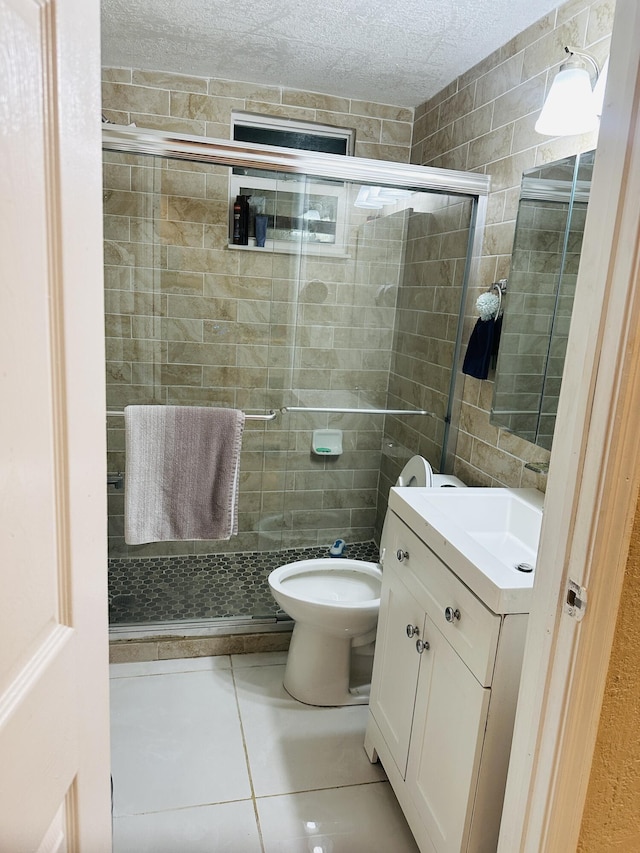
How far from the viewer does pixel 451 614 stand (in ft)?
4.34

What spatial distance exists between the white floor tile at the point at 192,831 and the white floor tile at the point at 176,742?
34mm

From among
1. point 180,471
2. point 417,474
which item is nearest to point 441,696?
point 417,474

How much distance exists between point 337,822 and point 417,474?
1184mm

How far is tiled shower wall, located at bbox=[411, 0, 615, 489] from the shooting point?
173cm

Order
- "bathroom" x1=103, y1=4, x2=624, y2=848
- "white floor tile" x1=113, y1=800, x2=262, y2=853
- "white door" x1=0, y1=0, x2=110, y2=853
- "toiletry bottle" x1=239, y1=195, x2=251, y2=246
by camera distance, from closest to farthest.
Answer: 1. "white door" x1=0, y1=0, x2=110, y2=853
2. "white floor tile" x1=113, y1=800, x2=262, y2=853
3. "bathroom" x1=103, y1=4, x2=624, y2=848
4. "toiletry bottle" x1=239, y1=195, x2=251, y2=246

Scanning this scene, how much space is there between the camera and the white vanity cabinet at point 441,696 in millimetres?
1197

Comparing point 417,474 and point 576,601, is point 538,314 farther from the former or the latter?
point 576,601

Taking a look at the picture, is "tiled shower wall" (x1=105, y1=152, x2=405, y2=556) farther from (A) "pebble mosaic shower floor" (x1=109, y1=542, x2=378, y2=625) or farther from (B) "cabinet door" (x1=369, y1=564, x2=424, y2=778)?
(B) "cabinet door" (x1=369, y1=564, x2=424, y2=778)

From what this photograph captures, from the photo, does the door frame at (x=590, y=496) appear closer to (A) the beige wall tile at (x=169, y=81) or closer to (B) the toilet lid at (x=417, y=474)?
(B) the toilet lid at (x=417, y=474)

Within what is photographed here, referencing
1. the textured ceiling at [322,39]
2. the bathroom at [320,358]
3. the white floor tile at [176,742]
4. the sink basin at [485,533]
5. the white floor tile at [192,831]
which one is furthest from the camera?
the bathroom at [320,358]

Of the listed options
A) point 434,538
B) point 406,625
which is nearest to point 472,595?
point 434,538

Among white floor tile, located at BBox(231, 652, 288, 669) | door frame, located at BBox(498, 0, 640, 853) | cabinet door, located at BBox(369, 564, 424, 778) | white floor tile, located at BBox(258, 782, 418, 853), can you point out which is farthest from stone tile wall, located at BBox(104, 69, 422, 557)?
door frame, located at BBox(498, 0, 640, 853)

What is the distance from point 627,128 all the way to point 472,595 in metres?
0.93

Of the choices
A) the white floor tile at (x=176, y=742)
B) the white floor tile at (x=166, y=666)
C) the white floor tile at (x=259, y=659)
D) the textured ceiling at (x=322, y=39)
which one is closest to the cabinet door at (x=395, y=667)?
the white floor tile at (x=176, y=742)
